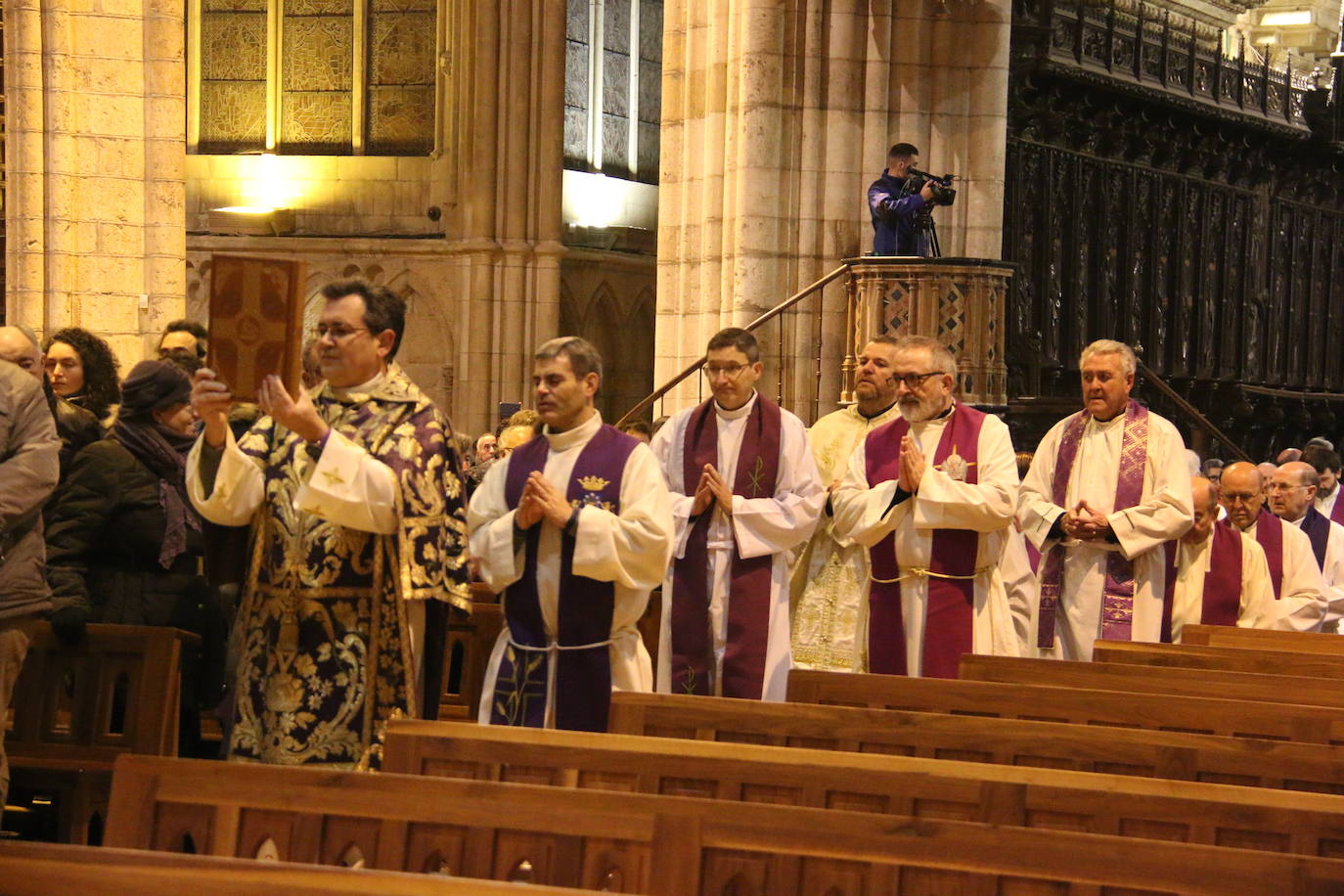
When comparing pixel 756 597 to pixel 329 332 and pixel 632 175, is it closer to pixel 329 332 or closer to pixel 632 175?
pixel 329 332

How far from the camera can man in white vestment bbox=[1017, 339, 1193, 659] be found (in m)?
7.57

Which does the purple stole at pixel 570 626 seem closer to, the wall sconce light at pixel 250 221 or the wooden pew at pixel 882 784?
the wooden pew at pixel 882 784

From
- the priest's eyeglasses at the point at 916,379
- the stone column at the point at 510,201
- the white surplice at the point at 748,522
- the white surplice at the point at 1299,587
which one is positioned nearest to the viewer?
the white surplice at the point at 748,522

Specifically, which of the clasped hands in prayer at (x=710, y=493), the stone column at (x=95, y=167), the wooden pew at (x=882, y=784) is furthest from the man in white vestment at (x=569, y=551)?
the stone column at (x=95, y=167)

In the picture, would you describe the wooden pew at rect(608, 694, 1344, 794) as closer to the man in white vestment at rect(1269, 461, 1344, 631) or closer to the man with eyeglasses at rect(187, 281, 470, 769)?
the man with eyeglasses at rect(187, 281, 470, 769)

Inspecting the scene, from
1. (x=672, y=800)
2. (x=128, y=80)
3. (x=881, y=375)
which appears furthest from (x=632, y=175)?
(x=672, y=800)

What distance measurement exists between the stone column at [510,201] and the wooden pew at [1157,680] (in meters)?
12.5

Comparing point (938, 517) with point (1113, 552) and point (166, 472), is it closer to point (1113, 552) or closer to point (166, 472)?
point (1113, 552)

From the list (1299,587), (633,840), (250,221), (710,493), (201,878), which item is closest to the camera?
(201,878)

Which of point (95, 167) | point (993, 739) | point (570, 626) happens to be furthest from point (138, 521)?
point (95, 167)

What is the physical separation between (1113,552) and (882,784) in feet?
14.2

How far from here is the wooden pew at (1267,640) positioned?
7121 millimetres

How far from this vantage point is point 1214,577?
8391mm

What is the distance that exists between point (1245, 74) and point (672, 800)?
52.7 feet
